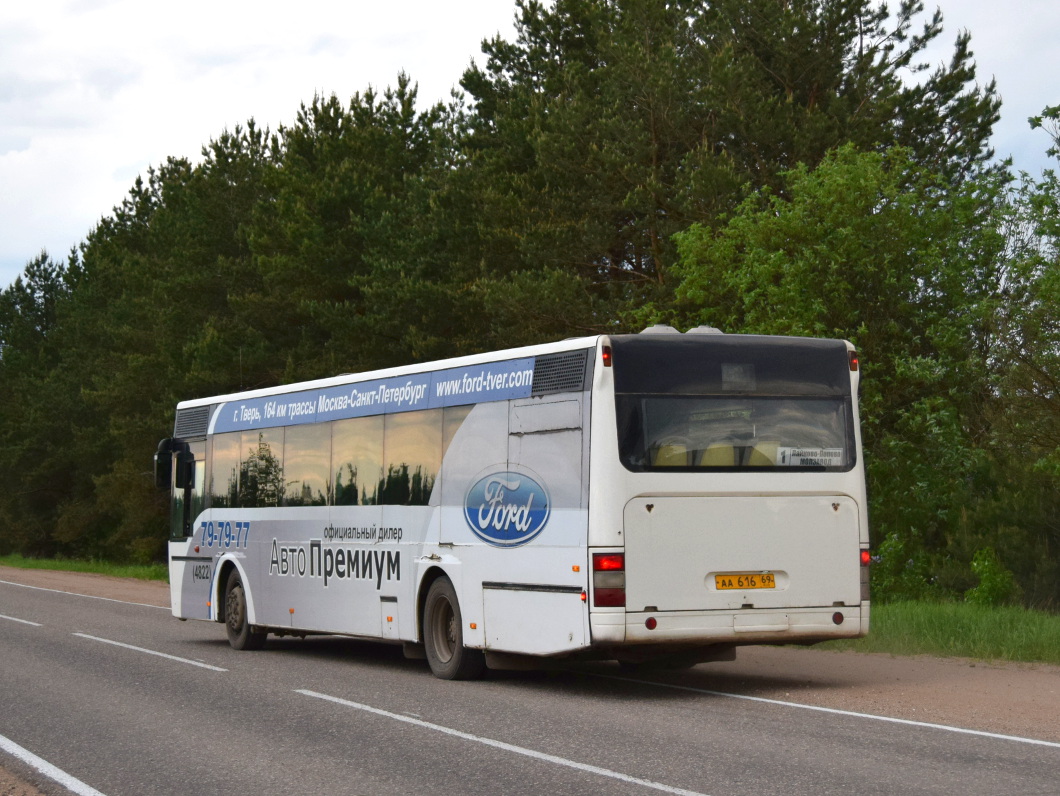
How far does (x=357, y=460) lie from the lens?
16188 mm

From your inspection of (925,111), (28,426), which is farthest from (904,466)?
(28,426)

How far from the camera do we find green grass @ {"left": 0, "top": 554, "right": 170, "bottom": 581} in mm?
46844

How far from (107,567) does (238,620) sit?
1470 inches

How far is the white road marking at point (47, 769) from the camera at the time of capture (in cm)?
862

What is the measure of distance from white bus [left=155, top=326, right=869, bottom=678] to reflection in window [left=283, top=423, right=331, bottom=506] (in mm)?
1689

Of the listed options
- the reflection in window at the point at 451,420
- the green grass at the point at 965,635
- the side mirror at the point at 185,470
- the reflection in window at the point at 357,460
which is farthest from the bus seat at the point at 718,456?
the side mirror at the point at 185,470

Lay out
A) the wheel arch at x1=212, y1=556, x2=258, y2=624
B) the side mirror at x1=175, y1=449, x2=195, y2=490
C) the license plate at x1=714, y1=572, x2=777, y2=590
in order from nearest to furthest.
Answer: the license plate at x1=714, y1=572, x2=777, y2=590
the wheel arch at x1=212, y1=556, x2=258, y2=624
the side mirror at x1=175, y1=449, x2=195, y2=490

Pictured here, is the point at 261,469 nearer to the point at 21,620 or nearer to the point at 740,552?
the point at 740,552

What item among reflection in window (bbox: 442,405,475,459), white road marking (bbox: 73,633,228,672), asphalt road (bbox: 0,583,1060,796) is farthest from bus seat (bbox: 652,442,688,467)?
white road marking (bbox: 73,633,228,672)

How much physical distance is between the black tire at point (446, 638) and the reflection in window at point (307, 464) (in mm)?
2658

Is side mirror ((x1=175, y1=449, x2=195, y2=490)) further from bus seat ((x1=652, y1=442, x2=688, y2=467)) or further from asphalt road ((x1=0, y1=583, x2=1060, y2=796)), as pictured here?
bus seat ((x1=652, y1=442, x2=688, y2=467))

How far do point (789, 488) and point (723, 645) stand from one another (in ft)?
5.24

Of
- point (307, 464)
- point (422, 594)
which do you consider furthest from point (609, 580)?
point (307, 464)

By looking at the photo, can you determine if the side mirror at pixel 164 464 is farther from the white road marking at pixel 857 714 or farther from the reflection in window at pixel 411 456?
the white road marking at pixel 857 714
